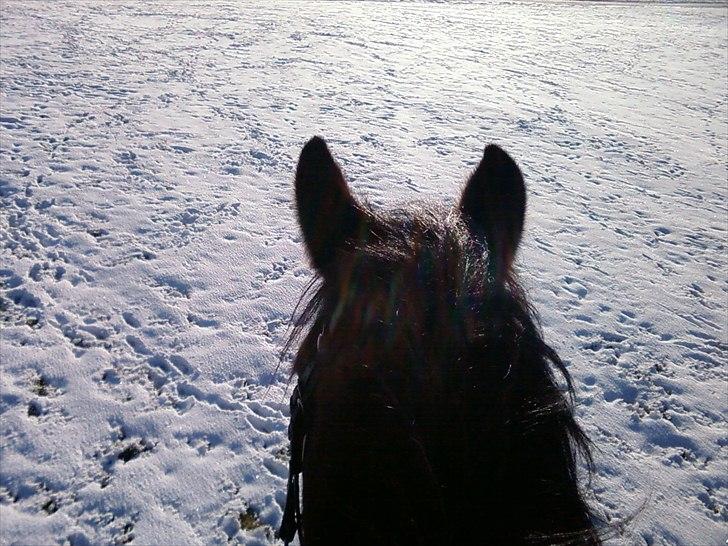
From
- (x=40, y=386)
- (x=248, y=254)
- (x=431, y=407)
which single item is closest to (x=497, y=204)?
(x=431, y=407)

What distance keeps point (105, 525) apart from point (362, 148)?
18.2 ft

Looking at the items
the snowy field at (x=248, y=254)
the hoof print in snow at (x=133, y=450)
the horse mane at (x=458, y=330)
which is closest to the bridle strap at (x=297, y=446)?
the horse mane at (x=458, y=330)

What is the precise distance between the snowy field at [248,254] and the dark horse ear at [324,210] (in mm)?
973

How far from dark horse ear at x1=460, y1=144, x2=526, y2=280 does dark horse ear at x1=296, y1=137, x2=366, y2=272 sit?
36 cm

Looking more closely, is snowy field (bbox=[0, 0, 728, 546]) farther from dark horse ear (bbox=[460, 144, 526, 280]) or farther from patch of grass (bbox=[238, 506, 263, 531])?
dark horse ear (bbox=[460, 144, 526, 280])

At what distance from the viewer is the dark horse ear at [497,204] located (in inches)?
50.8

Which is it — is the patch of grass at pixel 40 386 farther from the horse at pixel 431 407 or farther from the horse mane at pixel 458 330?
the horse mane at pixel 458 330

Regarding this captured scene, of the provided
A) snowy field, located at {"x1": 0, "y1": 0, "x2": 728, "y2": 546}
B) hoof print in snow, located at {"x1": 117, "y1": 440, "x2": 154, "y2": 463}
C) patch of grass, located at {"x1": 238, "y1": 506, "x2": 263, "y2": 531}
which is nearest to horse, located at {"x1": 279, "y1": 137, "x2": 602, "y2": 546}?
snowy field, located at {"x1": 0, "y1": 0, "x2": 728, "y2": 546}

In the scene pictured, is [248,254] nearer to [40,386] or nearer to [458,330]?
[40,386]

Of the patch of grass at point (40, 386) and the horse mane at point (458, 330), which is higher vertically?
the horse mane at point (458, 330)

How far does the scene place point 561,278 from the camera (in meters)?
4.35

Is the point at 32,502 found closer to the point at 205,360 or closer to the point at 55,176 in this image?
the point at 205,360

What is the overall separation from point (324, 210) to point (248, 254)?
3115 millimetres

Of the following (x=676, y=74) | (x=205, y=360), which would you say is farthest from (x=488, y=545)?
(x=676, y=74)
